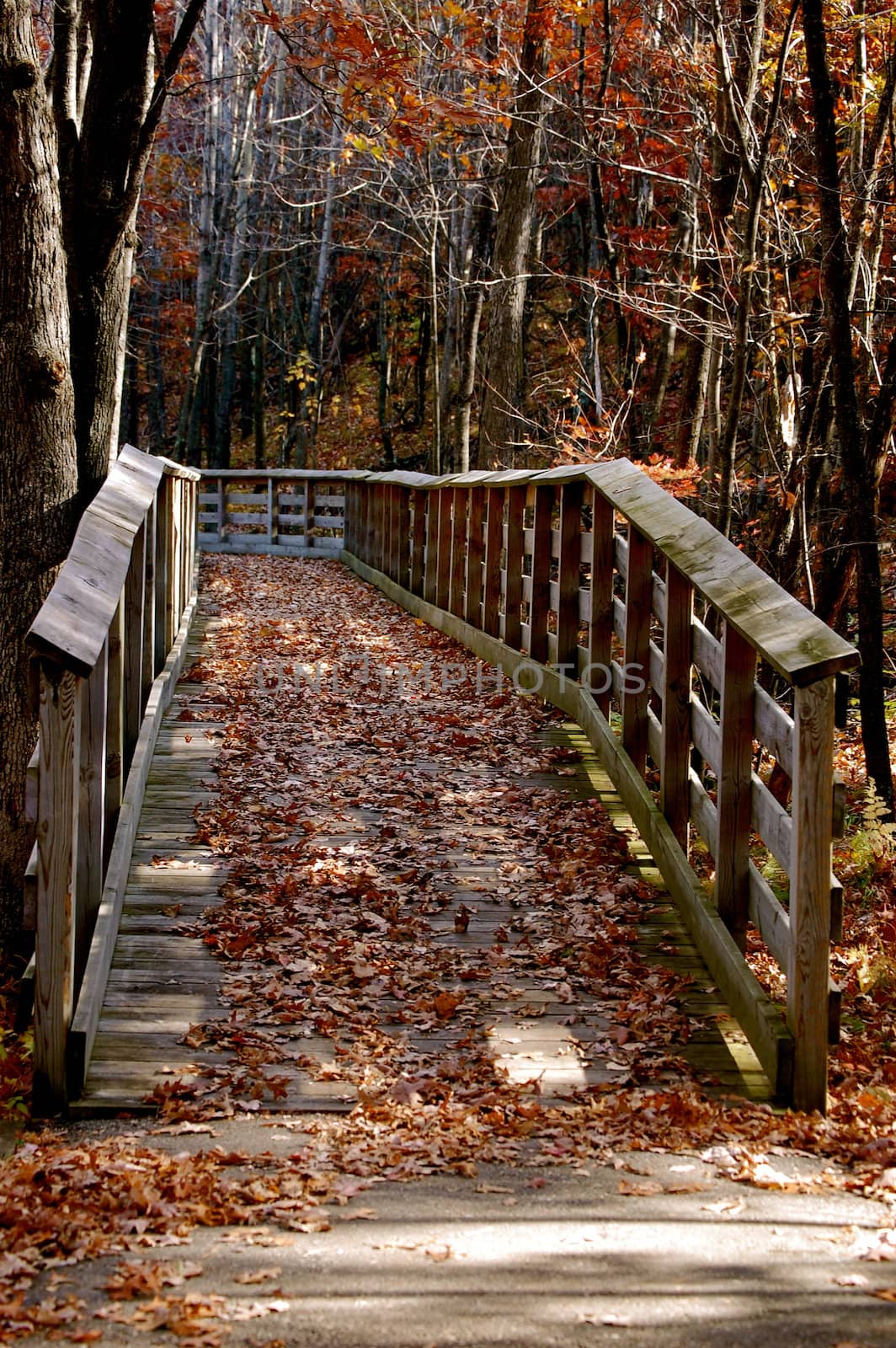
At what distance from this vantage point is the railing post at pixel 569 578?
8500 mm

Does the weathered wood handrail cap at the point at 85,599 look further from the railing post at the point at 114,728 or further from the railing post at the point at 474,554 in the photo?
the railing post at the point at 474,554

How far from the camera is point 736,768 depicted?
4.98 m

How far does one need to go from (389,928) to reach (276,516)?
61.2ft

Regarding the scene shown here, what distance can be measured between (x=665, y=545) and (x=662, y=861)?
4.66ft

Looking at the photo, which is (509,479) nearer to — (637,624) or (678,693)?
(637,624)

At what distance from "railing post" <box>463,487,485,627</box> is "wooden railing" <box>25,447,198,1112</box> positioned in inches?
193

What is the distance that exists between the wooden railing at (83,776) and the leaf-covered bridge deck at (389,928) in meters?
0.18

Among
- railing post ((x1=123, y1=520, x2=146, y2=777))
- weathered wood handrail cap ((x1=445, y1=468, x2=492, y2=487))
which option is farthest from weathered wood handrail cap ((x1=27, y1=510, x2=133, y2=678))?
weathered wood handrail cap ((x1=445, y1=468, x2=492, y2=487))

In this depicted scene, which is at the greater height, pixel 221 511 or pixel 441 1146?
pixel 221 511

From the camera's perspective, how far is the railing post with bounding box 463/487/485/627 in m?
11.5

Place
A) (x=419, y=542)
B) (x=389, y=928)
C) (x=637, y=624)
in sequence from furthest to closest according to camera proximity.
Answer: (x=419, y=542), (x=637, y=624), (x=389, y=928)

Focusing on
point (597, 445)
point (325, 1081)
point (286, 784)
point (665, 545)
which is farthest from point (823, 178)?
point (597, 445)

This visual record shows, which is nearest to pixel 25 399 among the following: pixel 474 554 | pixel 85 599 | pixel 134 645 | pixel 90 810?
pixel 134 645

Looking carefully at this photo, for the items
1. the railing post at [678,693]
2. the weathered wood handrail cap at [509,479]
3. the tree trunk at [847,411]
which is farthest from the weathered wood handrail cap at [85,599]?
the weathered wood handrail cap at [509,479]
